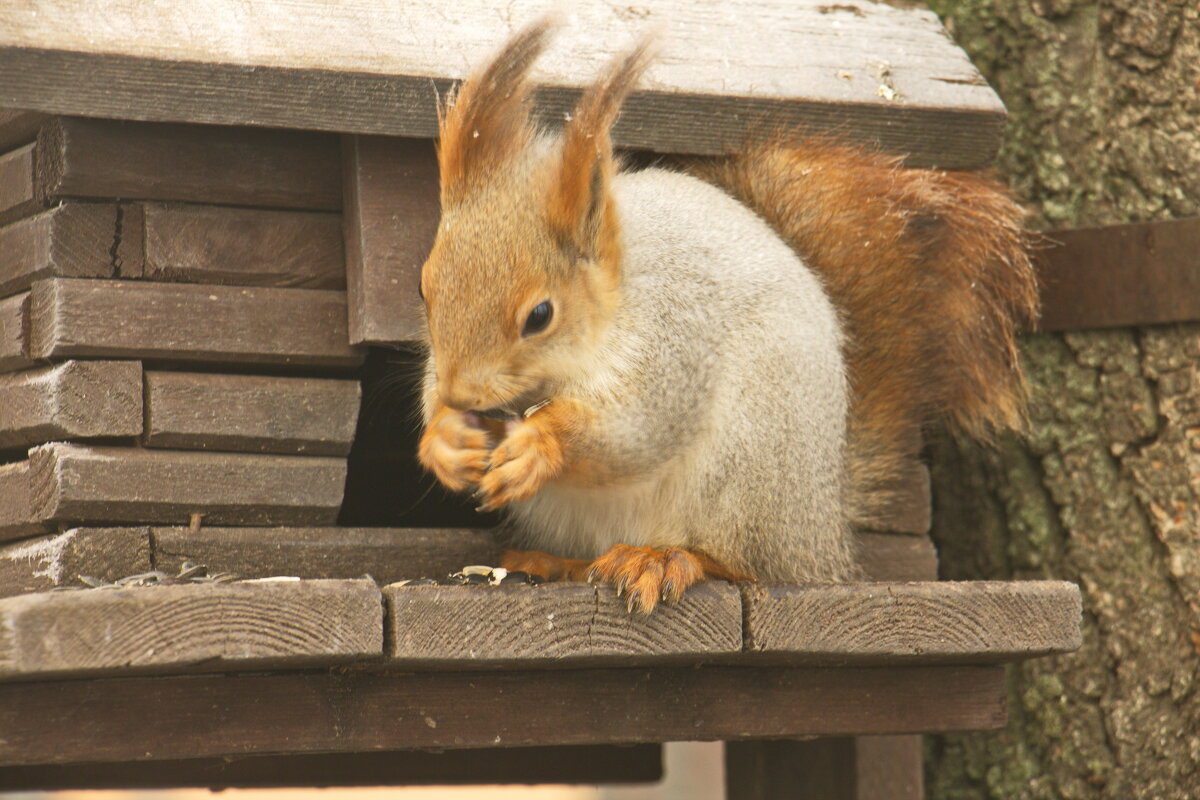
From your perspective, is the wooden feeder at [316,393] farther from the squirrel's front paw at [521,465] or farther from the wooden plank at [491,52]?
the squirrel's front paw at [521,465]

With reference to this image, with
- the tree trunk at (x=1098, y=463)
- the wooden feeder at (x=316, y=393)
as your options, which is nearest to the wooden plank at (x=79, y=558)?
the wooden feeder at (x=316, y=393)

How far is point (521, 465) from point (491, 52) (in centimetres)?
53

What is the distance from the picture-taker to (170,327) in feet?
6.09

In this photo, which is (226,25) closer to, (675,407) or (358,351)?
(358,351)

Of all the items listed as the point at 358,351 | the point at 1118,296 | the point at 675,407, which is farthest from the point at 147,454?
the point at 1118,296

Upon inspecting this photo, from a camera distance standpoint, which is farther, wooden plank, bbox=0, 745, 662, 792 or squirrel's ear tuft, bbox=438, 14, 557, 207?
wooden plank, bbox=0, 745, 662, 792

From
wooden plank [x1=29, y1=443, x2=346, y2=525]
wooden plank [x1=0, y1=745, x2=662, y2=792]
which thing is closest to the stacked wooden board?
wooden plank [x1=29, y1=443, x2=346, y2=525]

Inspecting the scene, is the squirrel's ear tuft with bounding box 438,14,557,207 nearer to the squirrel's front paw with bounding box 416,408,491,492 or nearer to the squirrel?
the squirrel

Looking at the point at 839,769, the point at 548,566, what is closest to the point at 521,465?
the point at 548,566

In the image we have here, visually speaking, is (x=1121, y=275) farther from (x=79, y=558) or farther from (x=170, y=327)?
(x=79, y=558)

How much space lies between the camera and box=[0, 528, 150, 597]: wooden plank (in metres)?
1.76

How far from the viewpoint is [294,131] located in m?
1.94

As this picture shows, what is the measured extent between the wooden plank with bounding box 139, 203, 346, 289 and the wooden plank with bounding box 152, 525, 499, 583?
0.30 m

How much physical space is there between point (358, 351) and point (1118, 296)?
3.43ft
